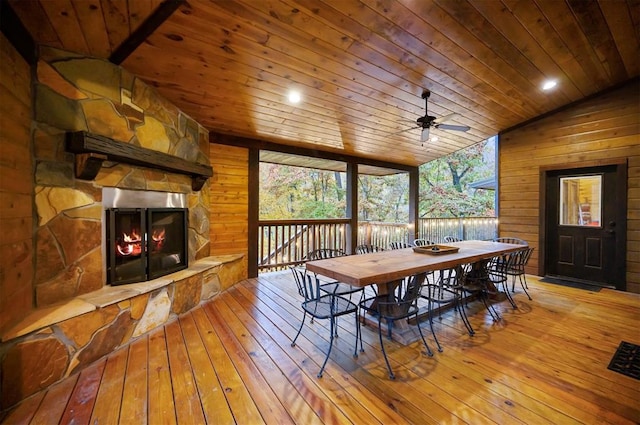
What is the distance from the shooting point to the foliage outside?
34.8 feet

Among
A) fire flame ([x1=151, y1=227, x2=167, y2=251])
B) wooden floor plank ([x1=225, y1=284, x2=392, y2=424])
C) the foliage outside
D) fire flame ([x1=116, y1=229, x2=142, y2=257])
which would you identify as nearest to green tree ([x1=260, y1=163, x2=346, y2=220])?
the foliage outside

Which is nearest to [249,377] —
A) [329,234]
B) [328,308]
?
[328,308]

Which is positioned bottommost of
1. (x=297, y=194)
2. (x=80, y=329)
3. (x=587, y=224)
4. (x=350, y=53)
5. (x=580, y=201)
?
(x=80, y=329)

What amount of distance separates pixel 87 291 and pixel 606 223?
7072mm

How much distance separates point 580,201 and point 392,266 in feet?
14.8

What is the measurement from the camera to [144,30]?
2.29 m

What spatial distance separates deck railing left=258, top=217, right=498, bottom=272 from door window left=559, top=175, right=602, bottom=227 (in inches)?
44.5

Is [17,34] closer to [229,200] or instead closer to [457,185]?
[229,200]

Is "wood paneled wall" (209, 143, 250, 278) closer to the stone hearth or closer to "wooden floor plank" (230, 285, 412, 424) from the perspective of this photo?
"wooden floor plank" (230, 285, 412, 424)

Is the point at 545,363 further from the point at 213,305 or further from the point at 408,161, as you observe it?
the point at 408,161

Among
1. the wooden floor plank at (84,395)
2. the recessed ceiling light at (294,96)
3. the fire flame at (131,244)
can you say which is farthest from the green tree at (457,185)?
the wooden floor plank at (84,395)

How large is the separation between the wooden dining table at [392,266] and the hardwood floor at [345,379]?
21.6 inches

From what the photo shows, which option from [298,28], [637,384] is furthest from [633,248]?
[298,28]

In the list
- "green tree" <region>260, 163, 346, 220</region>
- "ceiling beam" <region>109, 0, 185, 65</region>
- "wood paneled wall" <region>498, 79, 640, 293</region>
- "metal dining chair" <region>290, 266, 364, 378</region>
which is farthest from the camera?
"green tree" <region>260, 163, 346, 220</region>
